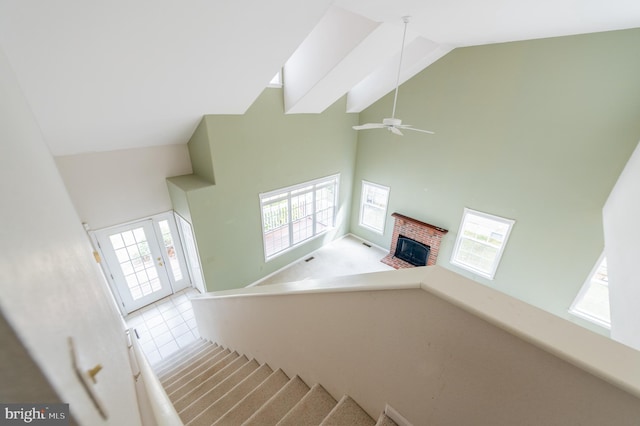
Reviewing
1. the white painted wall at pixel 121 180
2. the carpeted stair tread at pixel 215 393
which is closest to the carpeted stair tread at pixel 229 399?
the carpeted stair tread at pixel 215 393

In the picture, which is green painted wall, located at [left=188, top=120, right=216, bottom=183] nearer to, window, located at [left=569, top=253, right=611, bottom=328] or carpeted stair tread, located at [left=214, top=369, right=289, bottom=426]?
carpeted stair tread, located at [left=214, top=369, right=289, bottom=426]

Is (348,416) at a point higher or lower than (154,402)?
lower

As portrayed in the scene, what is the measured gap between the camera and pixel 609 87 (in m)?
3.41

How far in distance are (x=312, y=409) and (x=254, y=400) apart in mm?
520

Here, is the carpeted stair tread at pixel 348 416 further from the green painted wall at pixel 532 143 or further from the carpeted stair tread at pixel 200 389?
the green painted wall at pixel 532 143

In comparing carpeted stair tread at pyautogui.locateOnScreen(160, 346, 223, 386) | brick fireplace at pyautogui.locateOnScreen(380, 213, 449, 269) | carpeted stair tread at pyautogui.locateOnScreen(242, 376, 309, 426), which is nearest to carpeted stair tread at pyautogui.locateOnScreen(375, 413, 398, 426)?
carpeted stair tread at pyautogui.locateOnScreen(242, 376, 309, 426)

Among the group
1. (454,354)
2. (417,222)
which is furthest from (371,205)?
(454,354)

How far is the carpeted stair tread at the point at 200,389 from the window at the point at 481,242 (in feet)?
15.6

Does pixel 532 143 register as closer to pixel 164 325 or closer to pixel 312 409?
pixel 312 409

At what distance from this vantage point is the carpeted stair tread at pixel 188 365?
2.92 metres

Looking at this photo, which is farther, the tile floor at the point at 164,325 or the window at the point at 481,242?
the window at the point at 481,242

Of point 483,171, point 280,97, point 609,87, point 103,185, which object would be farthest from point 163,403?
point 609,87

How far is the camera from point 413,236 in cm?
599

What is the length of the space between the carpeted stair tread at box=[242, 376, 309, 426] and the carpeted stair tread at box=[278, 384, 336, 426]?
5.6 inches
